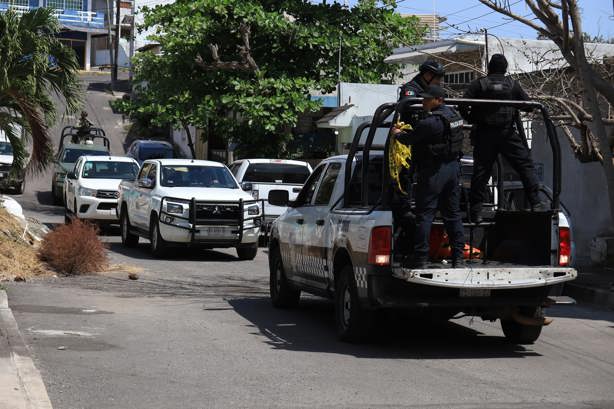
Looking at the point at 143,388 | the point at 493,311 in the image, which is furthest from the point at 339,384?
the point at 493,311

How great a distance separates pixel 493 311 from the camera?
9828 millimetres

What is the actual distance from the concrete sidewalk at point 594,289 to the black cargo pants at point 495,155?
459cm

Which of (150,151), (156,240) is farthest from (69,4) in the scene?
(156,240)

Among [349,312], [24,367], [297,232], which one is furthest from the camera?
[297,232]

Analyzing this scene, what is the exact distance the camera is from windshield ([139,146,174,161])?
131 feet

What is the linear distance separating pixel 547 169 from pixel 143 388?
52.4ft

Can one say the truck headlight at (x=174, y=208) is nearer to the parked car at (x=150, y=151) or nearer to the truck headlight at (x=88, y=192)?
the truck headlight at (x=88, y=192)

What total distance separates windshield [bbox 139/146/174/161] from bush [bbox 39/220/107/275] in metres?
23.5

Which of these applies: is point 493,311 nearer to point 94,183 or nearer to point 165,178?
point 165,178

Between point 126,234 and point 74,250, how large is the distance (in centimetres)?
546

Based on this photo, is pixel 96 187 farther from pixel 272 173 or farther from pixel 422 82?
pixel 422 82

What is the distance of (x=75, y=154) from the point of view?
111 ft

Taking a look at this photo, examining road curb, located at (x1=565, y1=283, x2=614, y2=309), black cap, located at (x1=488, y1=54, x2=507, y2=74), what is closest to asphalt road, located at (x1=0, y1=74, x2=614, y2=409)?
road curb, located at (x1=565, y1=283, x2=614, y2=309)

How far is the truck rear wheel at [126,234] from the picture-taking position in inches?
841
